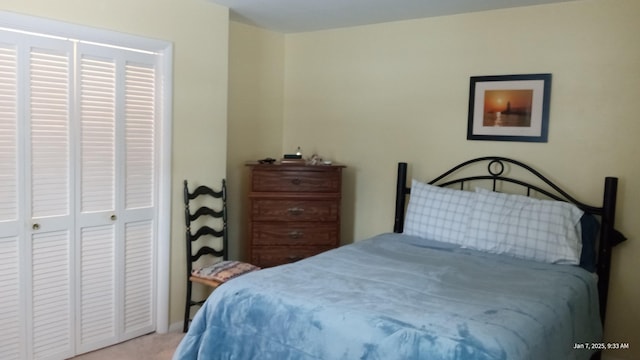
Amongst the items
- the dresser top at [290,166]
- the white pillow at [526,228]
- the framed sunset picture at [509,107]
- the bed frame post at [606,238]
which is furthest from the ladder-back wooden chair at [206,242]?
the bed frame post at [606,238]

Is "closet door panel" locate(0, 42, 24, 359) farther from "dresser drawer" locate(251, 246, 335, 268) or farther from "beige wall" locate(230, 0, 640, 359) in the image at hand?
"beige wall" locate(230, 0, 640, 359)

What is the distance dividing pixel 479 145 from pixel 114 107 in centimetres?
241

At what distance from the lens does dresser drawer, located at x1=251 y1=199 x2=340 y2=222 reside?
12.3 feet

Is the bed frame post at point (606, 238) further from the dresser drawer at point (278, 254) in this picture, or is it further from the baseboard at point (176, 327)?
the baseboard at point (176, 327)

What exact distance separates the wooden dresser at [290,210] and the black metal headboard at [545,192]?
49 cm

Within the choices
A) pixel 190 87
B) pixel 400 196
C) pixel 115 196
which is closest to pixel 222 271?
pixel 115 196

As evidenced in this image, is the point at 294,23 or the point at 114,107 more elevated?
the point at 294,23

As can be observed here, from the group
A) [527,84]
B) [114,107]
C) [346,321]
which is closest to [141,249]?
[114,107]

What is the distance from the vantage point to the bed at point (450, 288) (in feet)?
6.31

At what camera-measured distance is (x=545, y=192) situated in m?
3.26

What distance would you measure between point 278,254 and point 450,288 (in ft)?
5.58

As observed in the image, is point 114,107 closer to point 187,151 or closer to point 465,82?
point 187,151

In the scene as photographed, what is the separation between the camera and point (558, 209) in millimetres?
2963

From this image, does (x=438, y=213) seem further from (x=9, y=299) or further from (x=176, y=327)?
(x=9, y=299)
